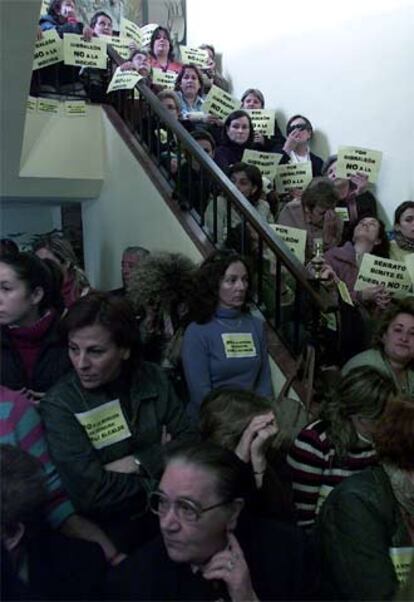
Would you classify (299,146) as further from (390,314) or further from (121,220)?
(390,314)

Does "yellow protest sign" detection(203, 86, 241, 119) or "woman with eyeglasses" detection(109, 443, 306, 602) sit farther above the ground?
"yellow protest sign" detection(203, 86, 241, 119)

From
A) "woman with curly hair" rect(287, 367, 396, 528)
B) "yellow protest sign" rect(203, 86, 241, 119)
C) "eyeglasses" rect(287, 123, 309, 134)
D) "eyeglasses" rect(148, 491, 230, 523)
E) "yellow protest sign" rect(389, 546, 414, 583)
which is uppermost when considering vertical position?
"yellow protest sign" rect(203, 86, 241, 119)

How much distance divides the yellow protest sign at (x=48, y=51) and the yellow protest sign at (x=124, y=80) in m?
0.47

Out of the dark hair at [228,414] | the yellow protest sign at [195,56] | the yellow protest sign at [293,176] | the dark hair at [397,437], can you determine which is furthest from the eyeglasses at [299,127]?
the dark hair at [397,437]

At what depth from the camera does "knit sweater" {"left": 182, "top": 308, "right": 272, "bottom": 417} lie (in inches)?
97.3

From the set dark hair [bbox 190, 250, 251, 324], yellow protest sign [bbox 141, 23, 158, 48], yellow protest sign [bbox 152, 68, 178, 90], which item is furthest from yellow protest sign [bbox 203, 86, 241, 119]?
dark hair [bbox 190, 250, 251, 324]

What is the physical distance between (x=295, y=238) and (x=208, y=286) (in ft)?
2.41

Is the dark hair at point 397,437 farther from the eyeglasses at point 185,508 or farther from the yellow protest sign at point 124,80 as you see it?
the yellow protest sign at point 124,80

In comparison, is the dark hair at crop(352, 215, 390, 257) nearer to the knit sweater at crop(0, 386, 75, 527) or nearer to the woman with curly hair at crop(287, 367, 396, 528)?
the woman with curly hair at crop(287, 367, 396, 528)

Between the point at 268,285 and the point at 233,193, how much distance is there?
1.65ft

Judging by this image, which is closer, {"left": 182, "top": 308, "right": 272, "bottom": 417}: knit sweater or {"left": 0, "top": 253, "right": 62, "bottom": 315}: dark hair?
{"left": 0, "top": 253, "right": 62, "bottom": 315}: dark hair

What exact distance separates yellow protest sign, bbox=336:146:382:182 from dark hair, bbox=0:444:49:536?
3436 mm

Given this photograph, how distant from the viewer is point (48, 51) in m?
4.18

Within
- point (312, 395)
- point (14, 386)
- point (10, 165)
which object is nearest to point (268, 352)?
point (312, 395)
